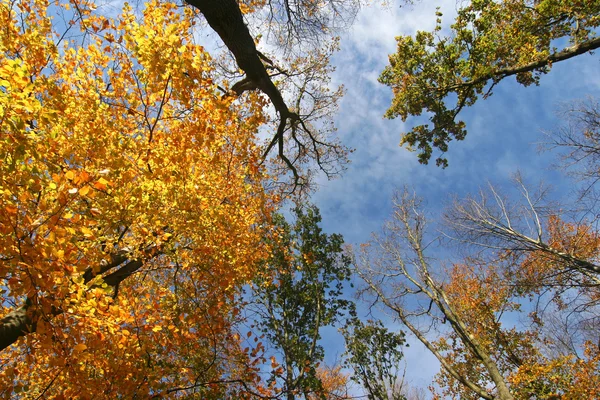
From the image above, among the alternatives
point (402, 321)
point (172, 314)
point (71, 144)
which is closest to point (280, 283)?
point (402, 321)

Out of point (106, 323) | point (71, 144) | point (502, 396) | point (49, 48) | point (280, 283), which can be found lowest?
point (106, 323)

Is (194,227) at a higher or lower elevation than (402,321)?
lower

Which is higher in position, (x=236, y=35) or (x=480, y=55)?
(x=480, y=55)

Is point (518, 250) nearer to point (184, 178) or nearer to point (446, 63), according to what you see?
point (446, 63)

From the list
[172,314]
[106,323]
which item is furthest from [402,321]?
[106,323]

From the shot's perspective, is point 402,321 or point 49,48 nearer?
point 49,48

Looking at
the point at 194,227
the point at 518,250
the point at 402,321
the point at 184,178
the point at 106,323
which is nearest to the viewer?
the point at 106,323

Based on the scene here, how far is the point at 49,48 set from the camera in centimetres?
518

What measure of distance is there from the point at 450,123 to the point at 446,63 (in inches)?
66.1

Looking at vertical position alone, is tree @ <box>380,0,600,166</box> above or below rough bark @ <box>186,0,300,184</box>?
above

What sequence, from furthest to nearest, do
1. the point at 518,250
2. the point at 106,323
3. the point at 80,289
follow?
the point at 518,250 < the point at 106,323 < the point at 80,289

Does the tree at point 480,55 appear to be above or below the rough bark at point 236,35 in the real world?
above

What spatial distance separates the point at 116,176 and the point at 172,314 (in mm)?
2846

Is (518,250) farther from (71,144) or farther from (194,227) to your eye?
(71,144)
